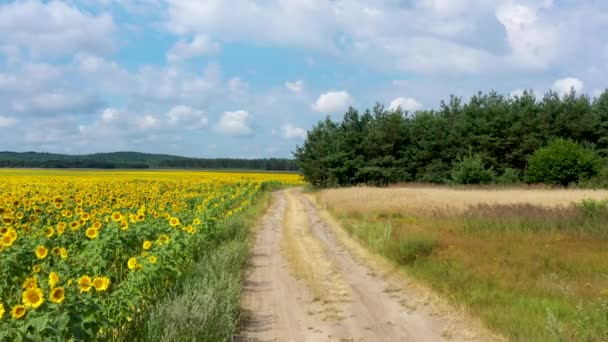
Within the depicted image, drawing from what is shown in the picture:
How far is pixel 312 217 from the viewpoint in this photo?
74.1 ft

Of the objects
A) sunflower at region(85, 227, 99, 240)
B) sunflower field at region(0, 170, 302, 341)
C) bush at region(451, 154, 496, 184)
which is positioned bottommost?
sunflower field at region(0, 170, 302, 341)

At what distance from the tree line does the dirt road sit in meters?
30.6

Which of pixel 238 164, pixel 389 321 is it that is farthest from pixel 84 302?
pixel 238 164

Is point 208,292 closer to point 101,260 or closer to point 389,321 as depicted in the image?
point 101,260

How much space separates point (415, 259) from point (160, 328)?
6.77 meters

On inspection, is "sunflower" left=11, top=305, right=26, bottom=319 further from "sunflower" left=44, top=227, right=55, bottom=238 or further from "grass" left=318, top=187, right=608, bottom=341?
"grass" left=318, top=187, right=608, bottom=341

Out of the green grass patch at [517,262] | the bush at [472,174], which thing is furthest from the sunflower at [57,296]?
the bush at [472,174]

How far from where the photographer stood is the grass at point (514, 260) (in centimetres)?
666

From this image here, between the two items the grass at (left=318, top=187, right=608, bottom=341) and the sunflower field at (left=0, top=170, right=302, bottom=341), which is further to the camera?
the grass at (left=318, top=187, right=608, bottom=341)

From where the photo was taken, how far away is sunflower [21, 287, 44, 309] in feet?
12.0

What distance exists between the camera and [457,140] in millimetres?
46281

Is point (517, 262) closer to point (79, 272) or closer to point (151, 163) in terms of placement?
point (79, 272)

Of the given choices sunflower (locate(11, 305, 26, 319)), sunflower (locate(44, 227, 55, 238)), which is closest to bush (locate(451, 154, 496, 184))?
sunflower (locate(44, 227, 55, 238))

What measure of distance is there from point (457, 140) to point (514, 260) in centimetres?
3745
